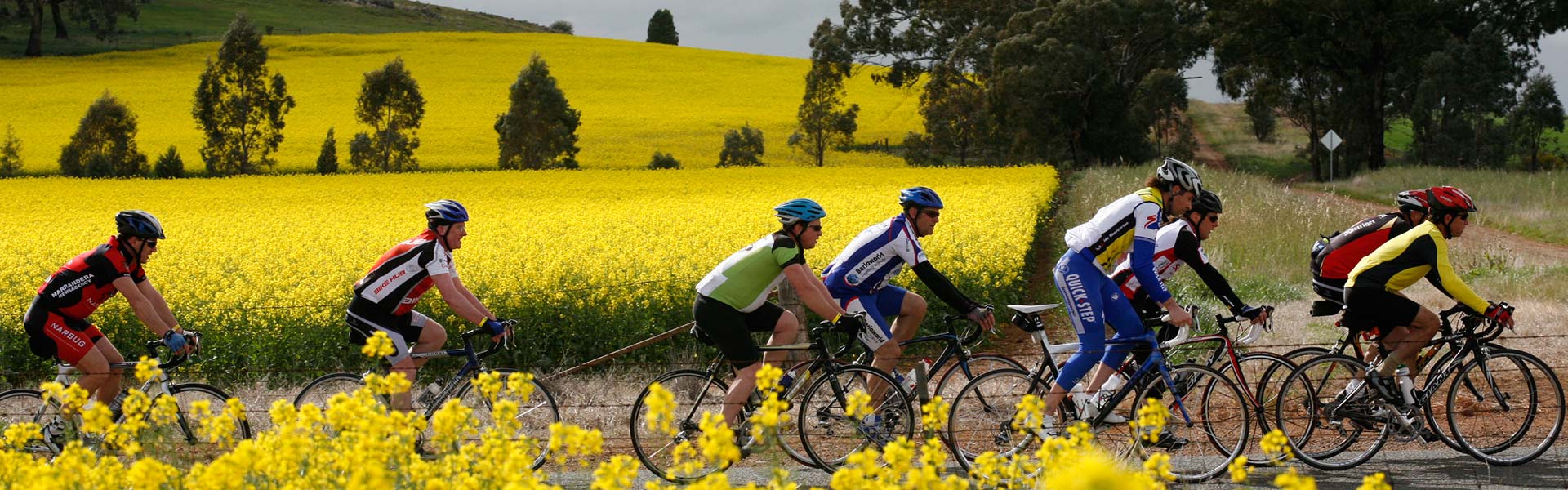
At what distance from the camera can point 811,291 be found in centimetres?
739

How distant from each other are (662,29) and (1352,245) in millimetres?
112371

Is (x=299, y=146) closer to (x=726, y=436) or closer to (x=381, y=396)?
(x=381, y=396)

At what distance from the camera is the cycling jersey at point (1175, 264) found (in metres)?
7.67

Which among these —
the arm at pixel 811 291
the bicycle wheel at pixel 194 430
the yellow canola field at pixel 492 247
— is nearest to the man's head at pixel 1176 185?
the arm at pixel 811 291

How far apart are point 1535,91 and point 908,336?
74320mm

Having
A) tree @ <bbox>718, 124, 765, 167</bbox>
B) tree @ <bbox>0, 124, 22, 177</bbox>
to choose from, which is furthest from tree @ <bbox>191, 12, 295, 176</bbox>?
tree @ <bbox>718, 124, 765, 167</bbox>

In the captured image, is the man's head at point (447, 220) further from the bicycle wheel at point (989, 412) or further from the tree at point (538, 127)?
the tree at point (538, 127)

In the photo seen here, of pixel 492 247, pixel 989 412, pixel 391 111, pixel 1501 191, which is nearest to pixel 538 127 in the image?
pixel 391 111

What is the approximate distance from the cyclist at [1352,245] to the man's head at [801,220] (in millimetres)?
3044

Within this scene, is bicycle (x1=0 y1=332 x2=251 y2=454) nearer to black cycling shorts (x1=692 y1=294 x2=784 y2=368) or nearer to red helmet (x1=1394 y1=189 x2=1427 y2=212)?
black cycling shorts (x1=692 y1=294 x2=784 y2=368)

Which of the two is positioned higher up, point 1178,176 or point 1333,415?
point 1178,176

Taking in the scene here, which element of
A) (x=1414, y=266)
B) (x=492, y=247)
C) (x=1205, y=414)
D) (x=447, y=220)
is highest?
(x=447, y=220)

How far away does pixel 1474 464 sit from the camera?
7465mm

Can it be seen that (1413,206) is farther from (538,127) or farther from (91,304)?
(538,127)
